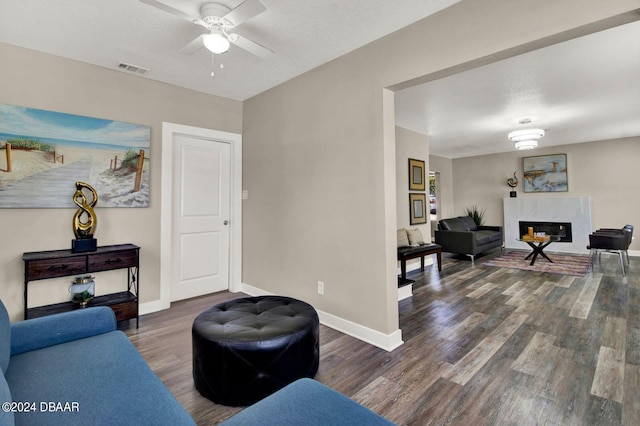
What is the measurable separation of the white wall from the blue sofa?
154 cm

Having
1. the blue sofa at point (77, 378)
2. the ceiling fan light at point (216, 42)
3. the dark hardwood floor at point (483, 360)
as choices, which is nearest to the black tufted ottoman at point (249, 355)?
the dark hardwood floor at point (483, 360)

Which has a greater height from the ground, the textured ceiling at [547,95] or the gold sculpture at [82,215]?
the textured ceiling at [547,95]

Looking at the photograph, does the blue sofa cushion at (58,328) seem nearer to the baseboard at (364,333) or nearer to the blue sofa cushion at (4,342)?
the blue sofa cushion at (4,342)

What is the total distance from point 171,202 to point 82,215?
0.85 metres

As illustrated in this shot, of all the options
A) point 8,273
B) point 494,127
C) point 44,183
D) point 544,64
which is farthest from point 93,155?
point 494,127

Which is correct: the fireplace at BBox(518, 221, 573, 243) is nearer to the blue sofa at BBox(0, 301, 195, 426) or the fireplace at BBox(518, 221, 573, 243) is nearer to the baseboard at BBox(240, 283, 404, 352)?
the baseboard at BBox(240, 283, 404, 352)

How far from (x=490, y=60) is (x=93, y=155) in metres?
3.56

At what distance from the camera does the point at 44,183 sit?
2.78 m

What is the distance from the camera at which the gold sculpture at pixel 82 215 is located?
2.82 metres

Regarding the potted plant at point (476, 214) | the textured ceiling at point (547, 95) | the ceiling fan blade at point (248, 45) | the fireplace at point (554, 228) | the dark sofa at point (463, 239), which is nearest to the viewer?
the ceiling fan blade at point (248, 45)

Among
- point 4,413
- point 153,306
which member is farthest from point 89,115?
point 4,413

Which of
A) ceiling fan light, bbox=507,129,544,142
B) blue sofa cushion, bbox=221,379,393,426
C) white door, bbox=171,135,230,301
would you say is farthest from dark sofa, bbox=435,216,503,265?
blue sofa cushion, bbox=221,379,393,426

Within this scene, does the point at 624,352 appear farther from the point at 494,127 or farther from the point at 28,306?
the point at 28,306

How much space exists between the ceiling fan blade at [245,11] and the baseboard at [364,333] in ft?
8.18
